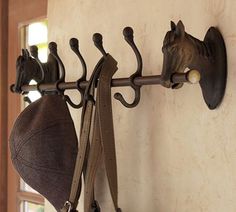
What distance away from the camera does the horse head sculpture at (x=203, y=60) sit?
427mm

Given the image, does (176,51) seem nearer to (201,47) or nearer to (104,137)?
(201,47)

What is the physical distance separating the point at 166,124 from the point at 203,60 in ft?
0.38

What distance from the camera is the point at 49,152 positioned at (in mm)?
583

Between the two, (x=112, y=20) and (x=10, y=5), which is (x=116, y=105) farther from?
(x=10, y=5)

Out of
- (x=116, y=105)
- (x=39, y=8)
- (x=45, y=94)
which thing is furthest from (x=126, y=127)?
(x=39, y=8)

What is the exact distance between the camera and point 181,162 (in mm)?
514

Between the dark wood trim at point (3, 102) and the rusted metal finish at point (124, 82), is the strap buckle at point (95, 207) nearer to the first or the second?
the rusted metal finish at point (124, 82)

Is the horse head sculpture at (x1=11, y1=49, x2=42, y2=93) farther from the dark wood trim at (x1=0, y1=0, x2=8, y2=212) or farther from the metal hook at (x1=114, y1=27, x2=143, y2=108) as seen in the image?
the dark wood trim at (x1=0, y1=0, x2=8, y2=212)

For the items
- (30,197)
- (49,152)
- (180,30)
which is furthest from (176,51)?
(30,197)

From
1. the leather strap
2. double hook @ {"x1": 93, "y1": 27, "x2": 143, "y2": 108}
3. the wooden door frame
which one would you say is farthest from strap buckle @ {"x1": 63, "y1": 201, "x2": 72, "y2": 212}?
the wooden door frame

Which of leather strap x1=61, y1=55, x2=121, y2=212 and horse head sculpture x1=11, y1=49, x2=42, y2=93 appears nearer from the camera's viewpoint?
leather strap x1=61, y1=55, x2=121, y2=212

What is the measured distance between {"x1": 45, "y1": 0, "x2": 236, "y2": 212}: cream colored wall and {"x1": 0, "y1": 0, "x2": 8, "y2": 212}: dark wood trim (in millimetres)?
387

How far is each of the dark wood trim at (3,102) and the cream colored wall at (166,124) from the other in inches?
15.2

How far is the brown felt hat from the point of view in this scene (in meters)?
0.59
